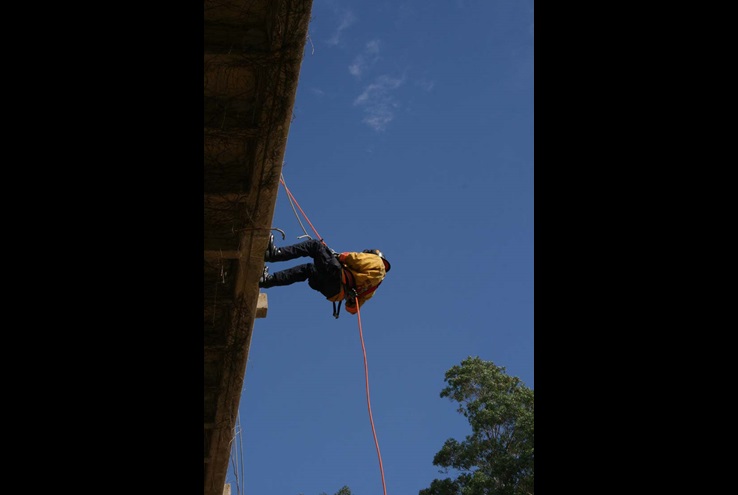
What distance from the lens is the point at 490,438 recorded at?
25.5m

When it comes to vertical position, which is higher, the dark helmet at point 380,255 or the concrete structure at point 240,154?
the dark helmet at point 380,255

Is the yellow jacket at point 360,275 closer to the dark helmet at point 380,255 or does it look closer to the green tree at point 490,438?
the dark helmet at point 380,255

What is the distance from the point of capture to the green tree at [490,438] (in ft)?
79.5

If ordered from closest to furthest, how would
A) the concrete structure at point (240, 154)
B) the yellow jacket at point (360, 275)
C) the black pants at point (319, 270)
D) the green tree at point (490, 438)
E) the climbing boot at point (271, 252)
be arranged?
the concrete structure at point (240, 154) → the climbing boot at point (271, 252) → the black pants at point (319, 270) → the yellow jacket at point (360, 275) → the green tree at point (490, 438)

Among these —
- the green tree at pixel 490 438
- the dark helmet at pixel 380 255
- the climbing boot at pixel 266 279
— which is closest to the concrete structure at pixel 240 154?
the climbing boot at pixel 266 279

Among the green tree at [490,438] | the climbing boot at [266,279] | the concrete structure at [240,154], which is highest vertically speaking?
the green tree at [490,438]

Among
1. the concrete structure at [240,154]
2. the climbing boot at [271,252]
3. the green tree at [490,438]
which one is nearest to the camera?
the concrete structure at [240,154]

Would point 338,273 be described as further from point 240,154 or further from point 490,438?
point 490,438

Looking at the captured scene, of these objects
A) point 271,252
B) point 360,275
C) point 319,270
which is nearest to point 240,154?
point 271,252

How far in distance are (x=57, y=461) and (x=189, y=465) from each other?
36 centimetres

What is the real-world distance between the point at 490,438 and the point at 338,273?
651 inches
